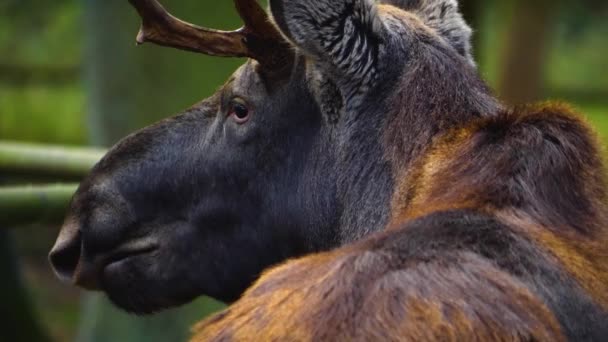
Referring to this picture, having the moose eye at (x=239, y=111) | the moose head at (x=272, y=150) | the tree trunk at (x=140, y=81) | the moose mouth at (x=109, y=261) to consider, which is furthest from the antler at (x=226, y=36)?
the tree trunk at (x=140, y=81)

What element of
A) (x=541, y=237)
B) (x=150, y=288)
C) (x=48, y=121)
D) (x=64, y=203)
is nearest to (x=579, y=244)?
(x=541, y=237)

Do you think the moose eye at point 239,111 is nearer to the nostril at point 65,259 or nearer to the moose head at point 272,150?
the moose head at point 272,150

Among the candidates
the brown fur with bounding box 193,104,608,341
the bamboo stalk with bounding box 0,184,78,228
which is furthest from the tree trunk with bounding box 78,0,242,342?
the brown fur with bounding box 193,104,608,341

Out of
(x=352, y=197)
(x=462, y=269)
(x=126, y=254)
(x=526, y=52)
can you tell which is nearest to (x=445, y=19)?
(x=352, y=197)

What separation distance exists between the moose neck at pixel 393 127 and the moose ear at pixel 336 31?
11 cm

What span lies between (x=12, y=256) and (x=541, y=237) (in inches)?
219

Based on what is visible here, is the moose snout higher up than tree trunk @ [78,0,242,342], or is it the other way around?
the moose snout

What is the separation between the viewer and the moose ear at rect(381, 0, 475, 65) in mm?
4988

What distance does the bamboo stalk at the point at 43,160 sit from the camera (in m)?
6.40

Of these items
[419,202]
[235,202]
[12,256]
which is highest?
[419,202]

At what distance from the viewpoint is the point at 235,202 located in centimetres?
484

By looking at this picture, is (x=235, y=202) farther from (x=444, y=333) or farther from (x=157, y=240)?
(x=444, y=333)

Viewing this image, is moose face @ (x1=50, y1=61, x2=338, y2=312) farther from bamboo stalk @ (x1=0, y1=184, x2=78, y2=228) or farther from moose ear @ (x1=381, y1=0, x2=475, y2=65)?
moose ear @ (x1=381, y1=0, x2=475, y2=65)

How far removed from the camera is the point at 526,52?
1486 cm
